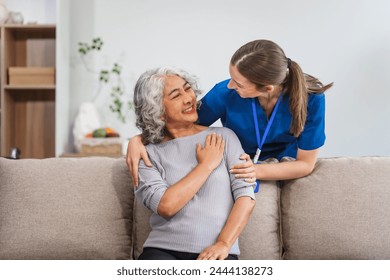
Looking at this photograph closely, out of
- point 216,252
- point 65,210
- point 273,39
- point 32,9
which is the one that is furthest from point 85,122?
point 216,252

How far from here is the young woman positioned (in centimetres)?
185

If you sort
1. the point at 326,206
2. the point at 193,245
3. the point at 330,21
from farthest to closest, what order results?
1. the point at 330,21
2. the point at 326,206
3. the point at 193,245

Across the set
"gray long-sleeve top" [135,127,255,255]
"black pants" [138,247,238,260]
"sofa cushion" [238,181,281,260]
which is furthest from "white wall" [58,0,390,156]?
"black pants" [138,247,238,260]

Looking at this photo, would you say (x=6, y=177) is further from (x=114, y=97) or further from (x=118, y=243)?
(x=114, y=97)

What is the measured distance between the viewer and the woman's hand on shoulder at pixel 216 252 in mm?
1682

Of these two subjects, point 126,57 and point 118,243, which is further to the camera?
point 126,57

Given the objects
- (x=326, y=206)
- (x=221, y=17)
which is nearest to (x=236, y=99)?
(x=326, y=206)

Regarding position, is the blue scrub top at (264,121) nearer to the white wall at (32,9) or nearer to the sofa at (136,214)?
the sofa at (136,214)

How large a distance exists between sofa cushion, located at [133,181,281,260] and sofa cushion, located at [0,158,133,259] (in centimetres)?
4

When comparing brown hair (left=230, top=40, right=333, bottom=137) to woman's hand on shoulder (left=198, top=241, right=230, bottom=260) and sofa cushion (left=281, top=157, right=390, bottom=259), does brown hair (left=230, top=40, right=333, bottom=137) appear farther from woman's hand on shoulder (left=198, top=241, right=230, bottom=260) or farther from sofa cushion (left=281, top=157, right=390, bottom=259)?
woman's hand on shoulder (left=198, top=241, right=230, bottom=260)

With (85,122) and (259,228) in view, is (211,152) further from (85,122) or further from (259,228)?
(85,122)

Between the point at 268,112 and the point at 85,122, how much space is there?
264cm

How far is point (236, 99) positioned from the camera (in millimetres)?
2068
